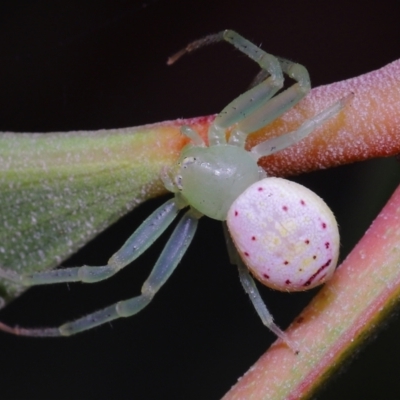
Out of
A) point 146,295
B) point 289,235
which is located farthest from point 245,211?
point 146,295

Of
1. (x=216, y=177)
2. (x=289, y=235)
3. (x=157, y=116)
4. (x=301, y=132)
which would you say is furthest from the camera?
(x=157, y=116)

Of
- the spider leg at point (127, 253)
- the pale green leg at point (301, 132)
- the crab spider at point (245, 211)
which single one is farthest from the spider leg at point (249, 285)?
the pale green leg at point (301, 132)

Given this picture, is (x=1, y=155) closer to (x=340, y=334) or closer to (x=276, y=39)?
(x=340, y=334)

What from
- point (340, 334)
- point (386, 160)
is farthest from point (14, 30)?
point (340, 334)

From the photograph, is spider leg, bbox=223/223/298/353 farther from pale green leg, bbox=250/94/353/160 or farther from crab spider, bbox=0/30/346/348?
pale green leg, bbox=250/94/353/160

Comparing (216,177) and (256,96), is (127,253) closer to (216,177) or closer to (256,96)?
(216,177)

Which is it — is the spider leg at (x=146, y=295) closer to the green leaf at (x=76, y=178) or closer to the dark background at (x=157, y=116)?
the dark background at (x=157, y=116)
